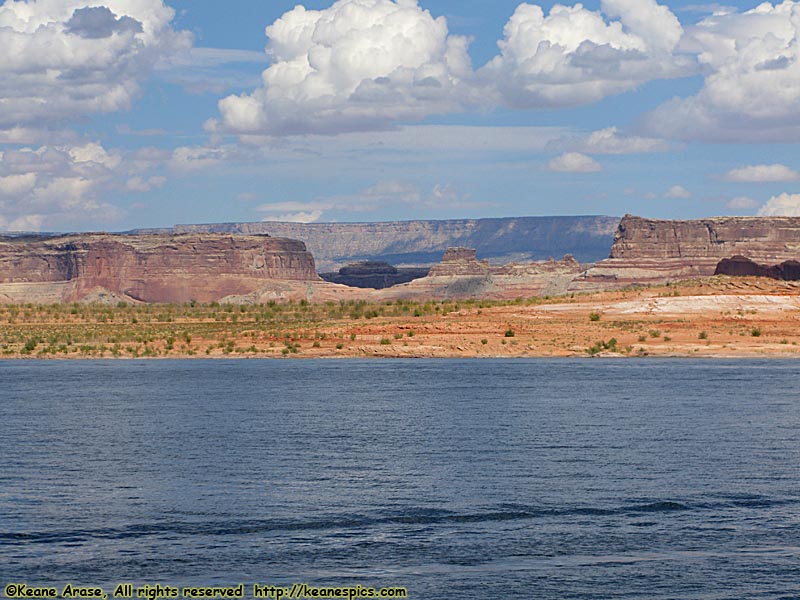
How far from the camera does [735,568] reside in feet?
65.7

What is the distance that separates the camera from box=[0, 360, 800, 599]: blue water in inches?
789

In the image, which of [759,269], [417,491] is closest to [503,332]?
[417,491]

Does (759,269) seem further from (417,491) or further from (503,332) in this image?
(417,491)

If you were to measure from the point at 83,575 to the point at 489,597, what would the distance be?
5991 millimetres

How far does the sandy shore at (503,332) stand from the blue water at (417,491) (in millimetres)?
23323

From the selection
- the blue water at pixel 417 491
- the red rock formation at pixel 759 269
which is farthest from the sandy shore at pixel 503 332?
the red rock formation at pixel 759 269

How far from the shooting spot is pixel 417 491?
85.4 ft

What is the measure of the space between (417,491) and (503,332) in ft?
159

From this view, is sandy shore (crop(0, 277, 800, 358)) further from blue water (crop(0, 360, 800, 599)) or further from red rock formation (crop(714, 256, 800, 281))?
red rock formation (crop(714, 256, 800, 281))

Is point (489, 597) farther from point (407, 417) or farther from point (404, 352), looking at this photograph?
point (404, 352)

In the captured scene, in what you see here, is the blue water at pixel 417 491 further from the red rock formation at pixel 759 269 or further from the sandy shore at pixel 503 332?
the red rock formation at pixel 759 269

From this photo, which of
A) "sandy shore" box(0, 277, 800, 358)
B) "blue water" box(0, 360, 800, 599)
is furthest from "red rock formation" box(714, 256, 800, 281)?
"blue water" box(0, 360, 800, 599)

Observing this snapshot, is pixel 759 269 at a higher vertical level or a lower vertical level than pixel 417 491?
higher

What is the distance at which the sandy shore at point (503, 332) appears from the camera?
70562 millimetres
